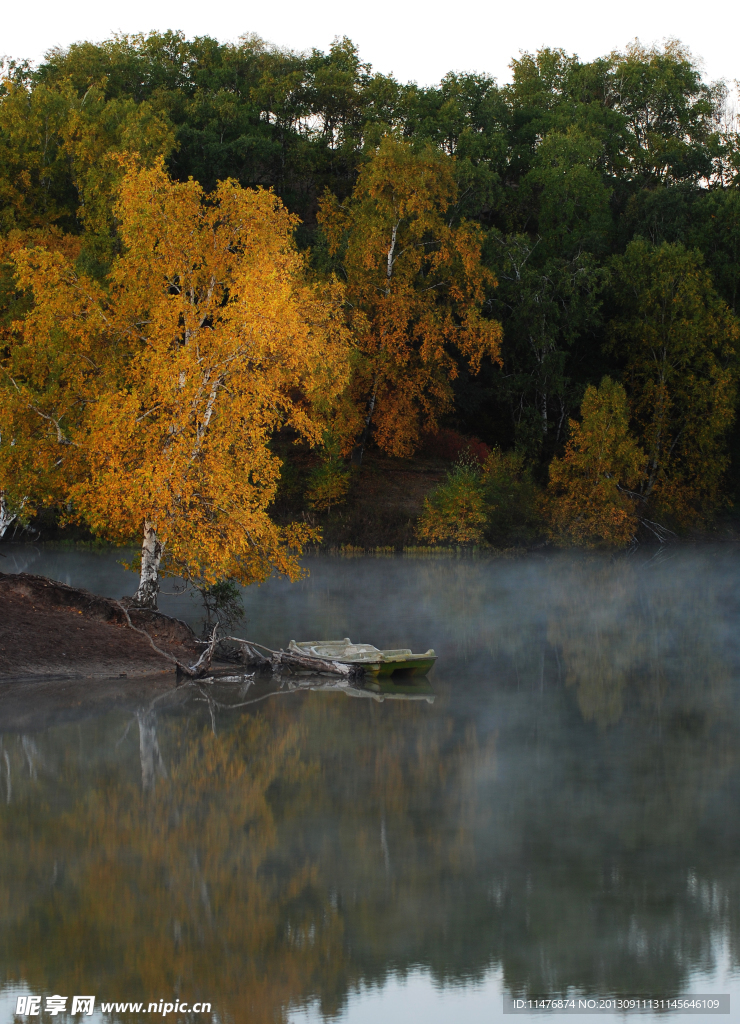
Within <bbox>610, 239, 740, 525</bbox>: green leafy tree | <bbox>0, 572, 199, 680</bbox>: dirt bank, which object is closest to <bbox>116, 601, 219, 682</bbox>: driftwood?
<bbox>0, 572, 199, 680</bbox>: dirt bank

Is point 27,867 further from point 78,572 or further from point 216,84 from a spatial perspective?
point 216,84

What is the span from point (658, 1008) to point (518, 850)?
329cm

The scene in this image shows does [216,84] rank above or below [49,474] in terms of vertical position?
above

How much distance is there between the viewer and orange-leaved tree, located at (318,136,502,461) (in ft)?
173

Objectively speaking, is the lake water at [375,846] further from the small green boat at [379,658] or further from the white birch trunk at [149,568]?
the white birch trunk at [149,568]

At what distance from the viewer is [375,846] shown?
11102 millimetres

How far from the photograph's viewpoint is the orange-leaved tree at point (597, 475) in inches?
2044

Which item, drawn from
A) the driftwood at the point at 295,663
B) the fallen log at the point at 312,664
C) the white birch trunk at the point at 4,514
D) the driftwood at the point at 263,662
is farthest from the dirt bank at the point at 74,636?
the white birch trunk at the point at 4,514

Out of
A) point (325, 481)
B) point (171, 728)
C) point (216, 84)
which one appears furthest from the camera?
point (216, 84)

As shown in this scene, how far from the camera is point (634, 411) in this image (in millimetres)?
59562

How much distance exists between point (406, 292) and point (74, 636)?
36.4m

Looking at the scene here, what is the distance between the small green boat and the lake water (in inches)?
28.9

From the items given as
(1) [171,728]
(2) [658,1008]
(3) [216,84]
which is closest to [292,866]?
(2) [658,1008]

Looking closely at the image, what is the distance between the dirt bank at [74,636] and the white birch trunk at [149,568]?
47cm
